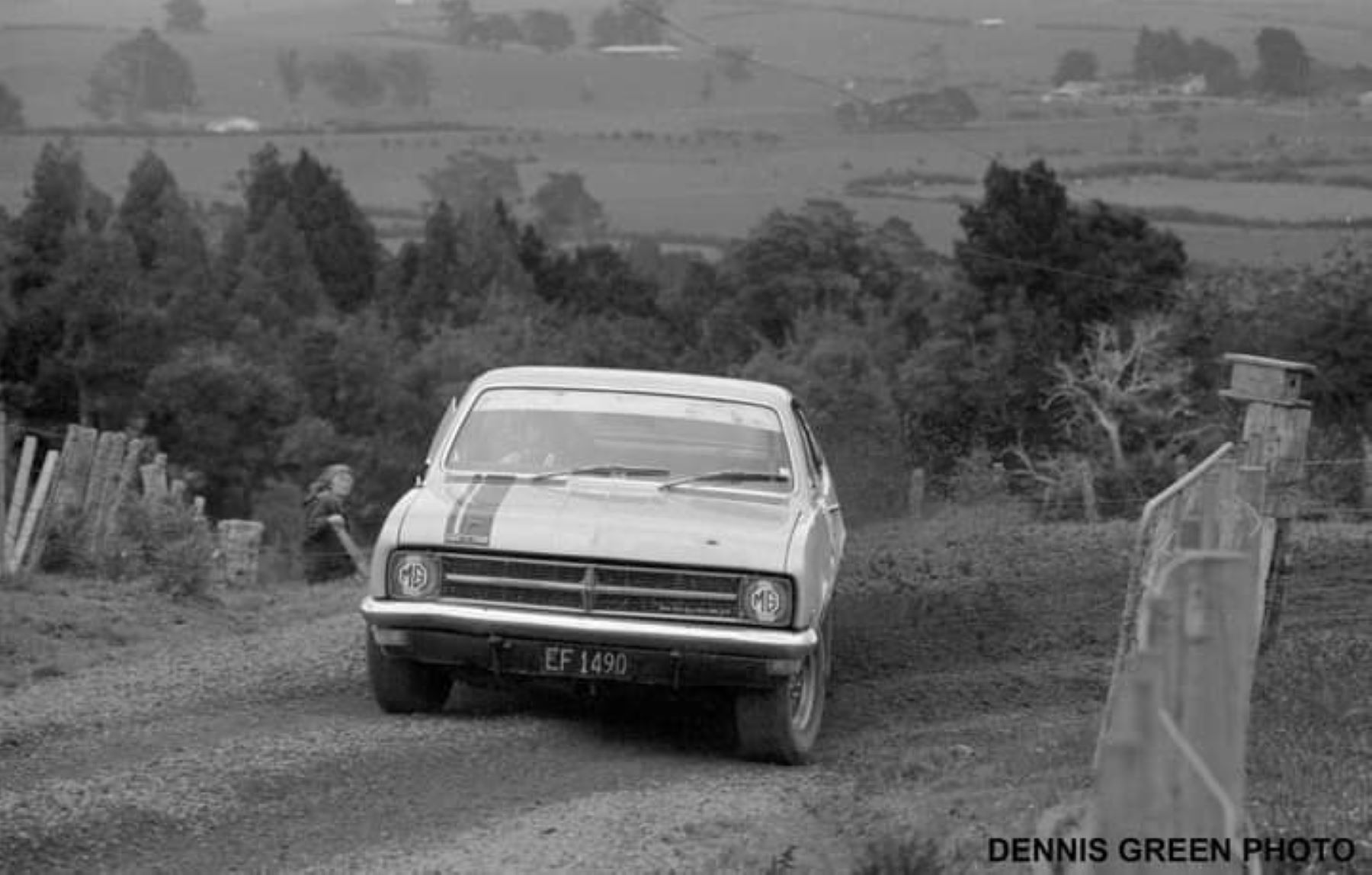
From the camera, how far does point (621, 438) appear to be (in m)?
11.3

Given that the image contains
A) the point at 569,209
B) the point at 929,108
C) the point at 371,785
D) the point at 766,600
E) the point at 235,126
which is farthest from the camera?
the point at 235,126

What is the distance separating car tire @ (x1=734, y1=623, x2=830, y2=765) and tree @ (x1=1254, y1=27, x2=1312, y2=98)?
78.9m

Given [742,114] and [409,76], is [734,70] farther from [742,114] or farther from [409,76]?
[409,76]

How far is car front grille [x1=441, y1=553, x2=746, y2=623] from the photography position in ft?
32.3

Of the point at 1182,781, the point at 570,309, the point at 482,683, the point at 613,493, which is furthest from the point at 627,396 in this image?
the point at 570,309

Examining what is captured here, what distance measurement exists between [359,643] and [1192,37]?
92.7 meters

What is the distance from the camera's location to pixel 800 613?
981 cm

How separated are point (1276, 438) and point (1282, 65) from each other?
78.2 metres

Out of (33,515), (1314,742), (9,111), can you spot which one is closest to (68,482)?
(33,515)

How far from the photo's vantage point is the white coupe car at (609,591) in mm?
9758

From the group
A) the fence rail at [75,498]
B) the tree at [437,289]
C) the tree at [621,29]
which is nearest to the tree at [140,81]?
the tree at [621,29]

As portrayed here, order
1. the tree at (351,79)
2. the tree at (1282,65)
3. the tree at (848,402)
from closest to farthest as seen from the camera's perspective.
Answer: the tree at (848,402) → the tree at (1282,65) → the tree at (351,79)

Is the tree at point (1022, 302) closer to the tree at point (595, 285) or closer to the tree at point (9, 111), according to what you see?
the tree at point (595, 285)

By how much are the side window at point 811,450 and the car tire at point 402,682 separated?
2316 millimetres
